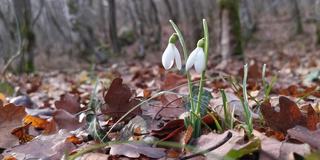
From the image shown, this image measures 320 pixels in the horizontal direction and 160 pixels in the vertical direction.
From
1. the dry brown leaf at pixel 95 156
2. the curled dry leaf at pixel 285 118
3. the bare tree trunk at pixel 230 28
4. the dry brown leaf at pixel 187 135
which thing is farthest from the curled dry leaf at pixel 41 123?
the bare tree trunk at pixel 230 28

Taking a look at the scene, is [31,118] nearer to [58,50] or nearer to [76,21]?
[76,21]

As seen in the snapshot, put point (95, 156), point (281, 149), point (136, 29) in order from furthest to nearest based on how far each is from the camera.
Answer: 1. point (136, 29)
2. point (95, 156)
3. point (281, 149)

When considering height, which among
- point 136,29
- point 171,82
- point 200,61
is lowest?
point 136,29

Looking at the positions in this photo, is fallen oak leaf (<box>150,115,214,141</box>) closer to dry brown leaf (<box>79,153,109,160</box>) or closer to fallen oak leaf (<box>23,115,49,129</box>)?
dry brown leaf (<box>79,153,109,160</box>)

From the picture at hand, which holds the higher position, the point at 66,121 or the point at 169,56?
the point at 169,56

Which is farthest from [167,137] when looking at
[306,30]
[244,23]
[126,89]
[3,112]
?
[306,30]

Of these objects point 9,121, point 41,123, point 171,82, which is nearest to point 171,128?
point 9,121

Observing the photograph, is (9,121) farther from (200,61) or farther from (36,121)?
(200,61)
